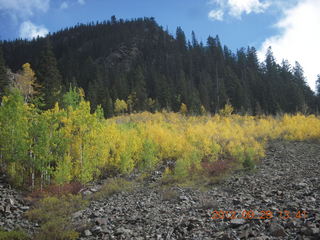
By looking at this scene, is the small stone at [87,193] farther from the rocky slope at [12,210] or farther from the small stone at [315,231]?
the small stone at [315,231]

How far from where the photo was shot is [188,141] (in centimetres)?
1773

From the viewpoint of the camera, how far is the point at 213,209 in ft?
24.5

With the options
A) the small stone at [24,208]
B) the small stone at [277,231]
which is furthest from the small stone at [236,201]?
the small stone at [24,208]

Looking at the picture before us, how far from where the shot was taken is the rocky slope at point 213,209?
5471 mm

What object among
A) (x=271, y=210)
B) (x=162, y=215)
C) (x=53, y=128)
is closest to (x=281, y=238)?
(x=271, y=210)

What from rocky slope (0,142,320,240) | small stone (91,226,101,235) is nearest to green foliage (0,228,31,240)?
Result: rocky slope (0,142,320,240)

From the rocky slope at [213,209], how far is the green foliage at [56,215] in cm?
40

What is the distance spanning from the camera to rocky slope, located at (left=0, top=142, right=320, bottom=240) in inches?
215

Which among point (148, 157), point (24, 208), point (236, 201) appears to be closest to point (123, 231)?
point (236, 201)

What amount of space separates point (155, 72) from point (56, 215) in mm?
59045

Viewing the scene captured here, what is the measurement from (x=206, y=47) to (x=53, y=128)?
83909 millimetres
